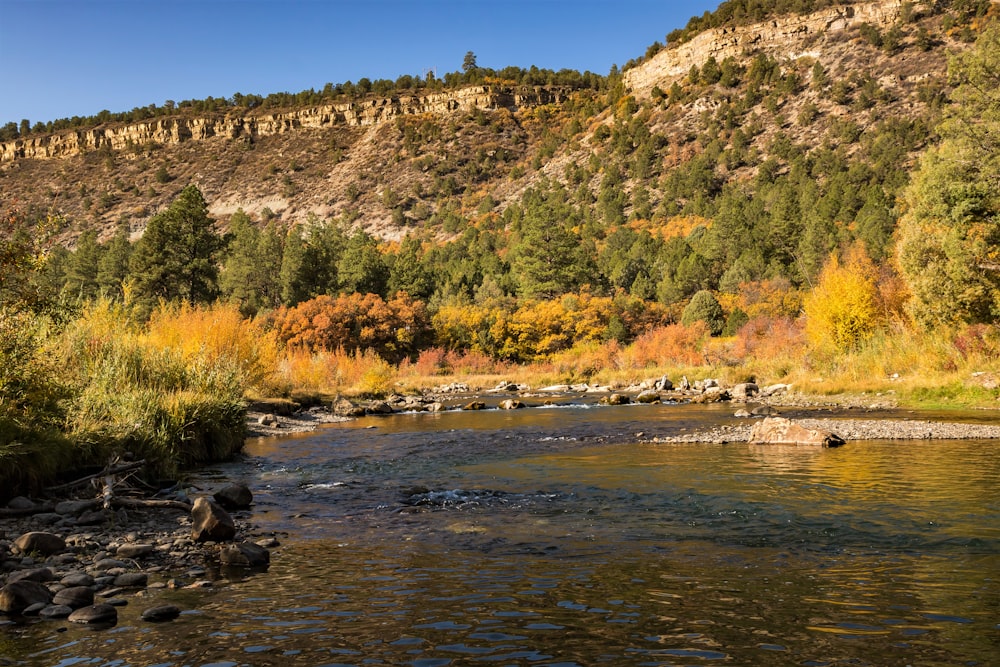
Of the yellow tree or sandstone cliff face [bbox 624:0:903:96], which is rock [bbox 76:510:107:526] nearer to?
the yellow tree

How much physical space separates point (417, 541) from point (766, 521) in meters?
5.22

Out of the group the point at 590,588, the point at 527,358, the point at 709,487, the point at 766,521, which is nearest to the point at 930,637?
the point at 590,588

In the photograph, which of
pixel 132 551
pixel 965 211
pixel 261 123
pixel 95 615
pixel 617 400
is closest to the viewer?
pixel 95 615

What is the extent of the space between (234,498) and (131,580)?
4.45m

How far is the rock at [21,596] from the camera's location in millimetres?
7027

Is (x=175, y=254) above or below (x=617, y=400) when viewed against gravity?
above

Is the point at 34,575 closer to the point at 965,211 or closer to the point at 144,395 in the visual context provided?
the point at 144,395

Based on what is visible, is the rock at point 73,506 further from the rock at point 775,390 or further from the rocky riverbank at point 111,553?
the rock at point 775,390

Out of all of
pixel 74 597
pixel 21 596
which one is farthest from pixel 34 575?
pixel 74 597

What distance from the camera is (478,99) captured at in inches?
7180

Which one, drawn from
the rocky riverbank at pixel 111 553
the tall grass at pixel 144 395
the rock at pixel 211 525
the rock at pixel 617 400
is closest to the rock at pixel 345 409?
the tall grass at pixel 144 395

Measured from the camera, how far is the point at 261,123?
186875mm

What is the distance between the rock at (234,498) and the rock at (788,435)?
1344cm

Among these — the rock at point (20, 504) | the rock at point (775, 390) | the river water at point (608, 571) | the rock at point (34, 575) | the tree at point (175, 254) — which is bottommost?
the river water at point (608, 571)
